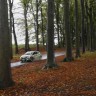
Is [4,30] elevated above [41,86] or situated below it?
above

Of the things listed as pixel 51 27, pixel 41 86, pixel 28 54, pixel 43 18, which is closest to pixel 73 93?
pixel 41 86

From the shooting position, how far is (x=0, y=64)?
15422 mm

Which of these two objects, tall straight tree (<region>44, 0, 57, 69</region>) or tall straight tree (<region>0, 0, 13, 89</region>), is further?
tall straight tree (<region>44, 0, 57, 69</region>)

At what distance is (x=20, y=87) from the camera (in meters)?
15.0

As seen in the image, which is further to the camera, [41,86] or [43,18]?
[43,18]

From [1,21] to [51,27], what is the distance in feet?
29.3

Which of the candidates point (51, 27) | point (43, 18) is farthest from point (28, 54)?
point (43, 18)

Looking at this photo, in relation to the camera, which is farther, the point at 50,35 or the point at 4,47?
the point at 50,35

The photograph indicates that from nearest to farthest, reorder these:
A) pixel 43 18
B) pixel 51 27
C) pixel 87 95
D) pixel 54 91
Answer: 1. pixel 87 95
2. pixel 54 91
3. pixel 51 27
4. pixel 43 18

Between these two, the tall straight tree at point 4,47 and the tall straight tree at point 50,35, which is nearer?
the tall straight tree at point 4,47

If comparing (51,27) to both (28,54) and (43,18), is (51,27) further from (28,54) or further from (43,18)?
(43,18)

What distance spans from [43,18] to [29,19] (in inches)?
133

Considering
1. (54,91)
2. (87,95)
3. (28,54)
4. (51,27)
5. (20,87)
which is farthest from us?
(28,54)

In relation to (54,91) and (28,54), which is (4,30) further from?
(28,54)
